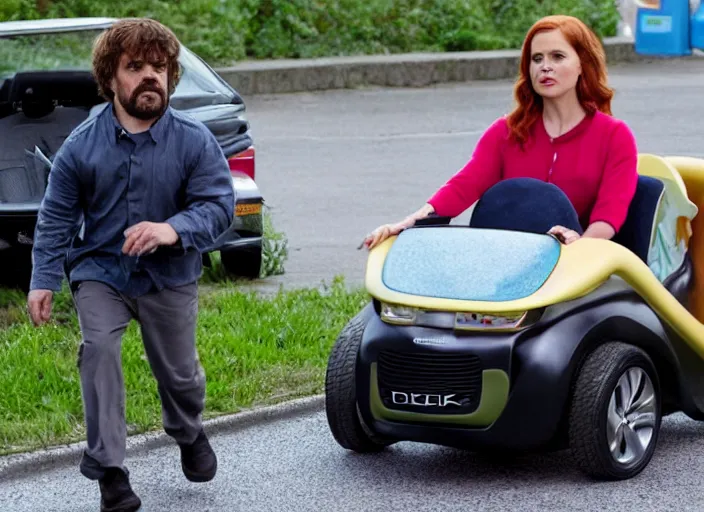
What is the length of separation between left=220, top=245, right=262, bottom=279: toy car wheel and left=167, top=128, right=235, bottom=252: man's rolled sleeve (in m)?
3.44

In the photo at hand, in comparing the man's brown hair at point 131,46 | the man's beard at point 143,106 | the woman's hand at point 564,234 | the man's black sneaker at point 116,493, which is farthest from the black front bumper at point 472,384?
the man's brown hair at point 131,46

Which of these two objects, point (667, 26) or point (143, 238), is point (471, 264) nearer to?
point (143, 238)

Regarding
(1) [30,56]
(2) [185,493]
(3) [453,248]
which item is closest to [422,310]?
(3) [453,248]

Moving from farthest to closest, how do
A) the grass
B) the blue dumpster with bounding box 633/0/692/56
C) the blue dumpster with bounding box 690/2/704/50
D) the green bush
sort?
1. the green bush
2. the blue dumpster with bounding box 690/2/704/50
3. the blue dumpster with bounding box 633/0/692/56
4. the grass

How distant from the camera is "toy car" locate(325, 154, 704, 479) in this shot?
4.99 m

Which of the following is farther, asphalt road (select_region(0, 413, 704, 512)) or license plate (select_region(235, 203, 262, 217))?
license plate (select_region(235, 203, 262, 217))

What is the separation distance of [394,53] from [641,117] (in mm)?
3986

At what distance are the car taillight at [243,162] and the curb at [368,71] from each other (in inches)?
306

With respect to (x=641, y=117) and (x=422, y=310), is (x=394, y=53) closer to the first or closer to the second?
(x=641, y=117)

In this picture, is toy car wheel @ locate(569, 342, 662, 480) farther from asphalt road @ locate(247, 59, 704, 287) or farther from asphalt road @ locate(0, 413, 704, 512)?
asphalt road @ locate(247, 59, 704, 287)

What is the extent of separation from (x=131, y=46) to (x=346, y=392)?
1338 mm

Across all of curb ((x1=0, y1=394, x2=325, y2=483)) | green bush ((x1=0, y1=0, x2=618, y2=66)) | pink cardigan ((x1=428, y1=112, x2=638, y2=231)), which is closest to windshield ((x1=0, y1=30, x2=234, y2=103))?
curb ((x1=0, y1=394, x2=325, y2=483))

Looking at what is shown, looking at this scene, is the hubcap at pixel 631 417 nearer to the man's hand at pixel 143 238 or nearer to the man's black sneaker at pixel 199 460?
the man's black sneaker at pixel 199 460

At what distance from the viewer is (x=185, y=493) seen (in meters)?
5.31
